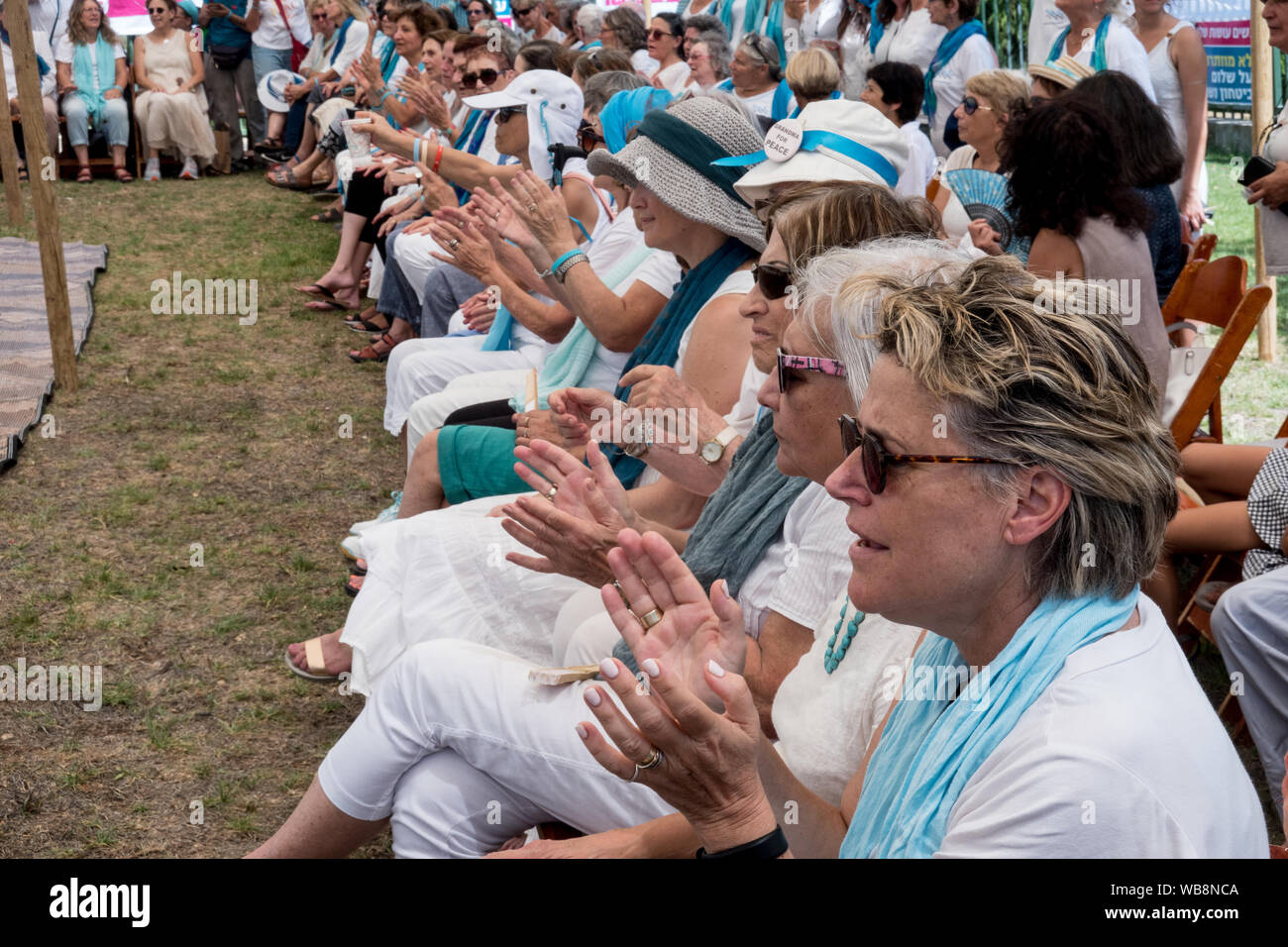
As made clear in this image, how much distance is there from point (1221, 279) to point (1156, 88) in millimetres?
2023

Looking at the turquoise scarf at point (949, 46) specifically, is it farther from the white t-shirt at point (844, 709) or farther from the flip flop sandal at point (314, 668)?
the white t-shirt at point (844, 709)

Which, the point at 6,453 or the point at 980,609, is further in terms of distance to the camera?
the point at 6,453

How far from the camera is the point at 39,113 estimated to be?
593 centimetres

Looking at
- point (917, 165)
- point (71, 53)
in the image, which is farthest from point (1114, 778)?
point (71, 53)

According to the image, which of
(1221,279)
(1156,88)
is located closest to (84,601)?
(1221,279)

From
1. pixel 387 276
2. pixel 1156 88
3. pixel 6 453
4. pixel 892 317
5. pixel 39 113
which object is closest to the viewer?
pixel 892 317

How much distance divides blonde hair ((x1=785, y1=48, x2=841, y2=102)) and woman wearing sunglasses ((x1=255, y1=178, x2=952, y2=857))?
397 cm

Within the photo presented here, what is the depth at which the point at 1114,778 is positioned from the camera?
4.01ft

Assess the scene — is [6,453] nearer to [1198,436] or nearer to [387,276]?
[387,276]

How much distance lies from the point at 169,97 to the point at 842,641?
456 inches

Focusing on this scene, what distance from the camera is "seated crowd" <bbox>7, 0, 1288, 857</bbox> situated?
1377mm

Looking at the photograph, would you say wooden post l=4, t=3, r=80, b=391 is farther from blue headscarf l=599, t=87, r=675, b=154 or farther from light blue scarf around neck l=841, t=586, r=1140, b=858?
light blue scarf around neck l=841, t=586, r=1140, b=858

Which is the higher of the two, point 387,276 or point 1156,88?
point 1156,88

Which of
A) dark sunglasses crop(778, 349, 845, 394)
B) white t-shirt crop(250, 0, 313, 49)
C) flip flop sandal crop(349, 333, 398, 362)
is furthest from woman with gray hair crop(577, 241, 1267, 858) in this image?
white t-shirt crop(250, 0, 313, 49)
